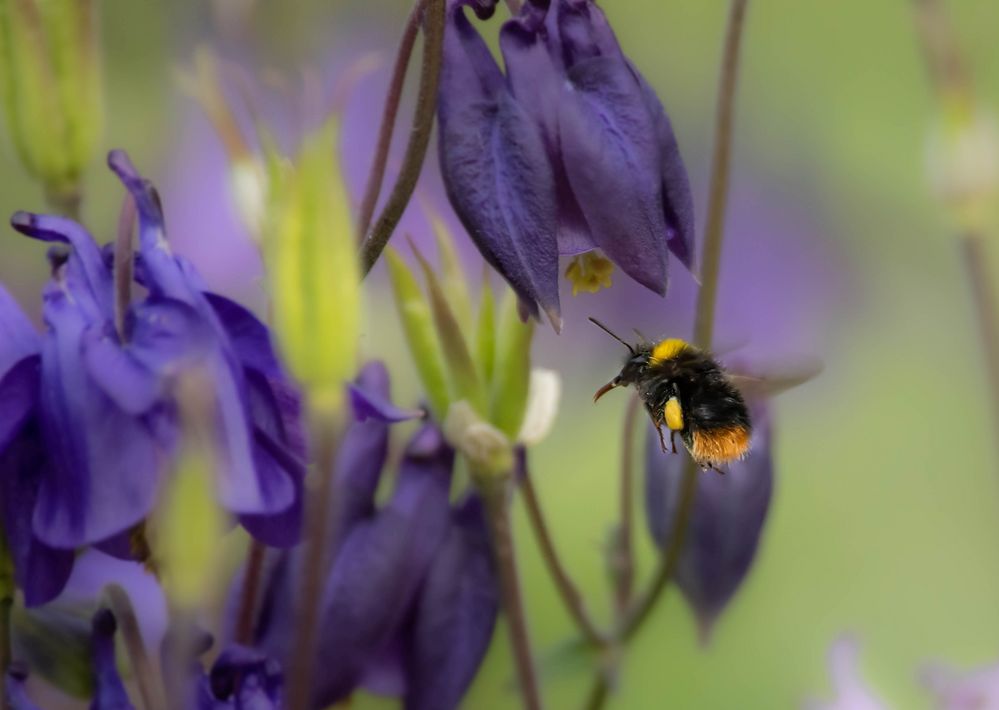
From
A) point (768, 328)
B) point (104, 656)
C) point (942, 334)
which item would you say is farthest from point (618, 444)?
point (104, 656)

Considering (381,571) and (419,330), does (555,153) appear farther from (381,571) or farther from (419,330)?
(381,571)

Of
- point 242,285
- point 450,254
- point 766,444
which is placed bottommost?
point 242,285

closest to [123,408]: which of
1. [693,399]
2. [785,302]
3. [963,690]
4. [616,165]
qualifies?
[616,165]

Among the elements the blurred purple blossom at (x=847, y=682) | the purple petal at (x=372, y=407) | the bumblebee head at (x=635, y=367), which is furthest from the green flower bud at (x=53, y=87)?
the blurred purple blossom at (x=847, y=682)

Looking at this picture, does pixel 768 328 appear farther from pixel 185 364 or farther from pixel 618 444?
pixel 185 364

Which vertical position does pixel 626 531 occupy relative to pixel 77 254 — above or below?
below
